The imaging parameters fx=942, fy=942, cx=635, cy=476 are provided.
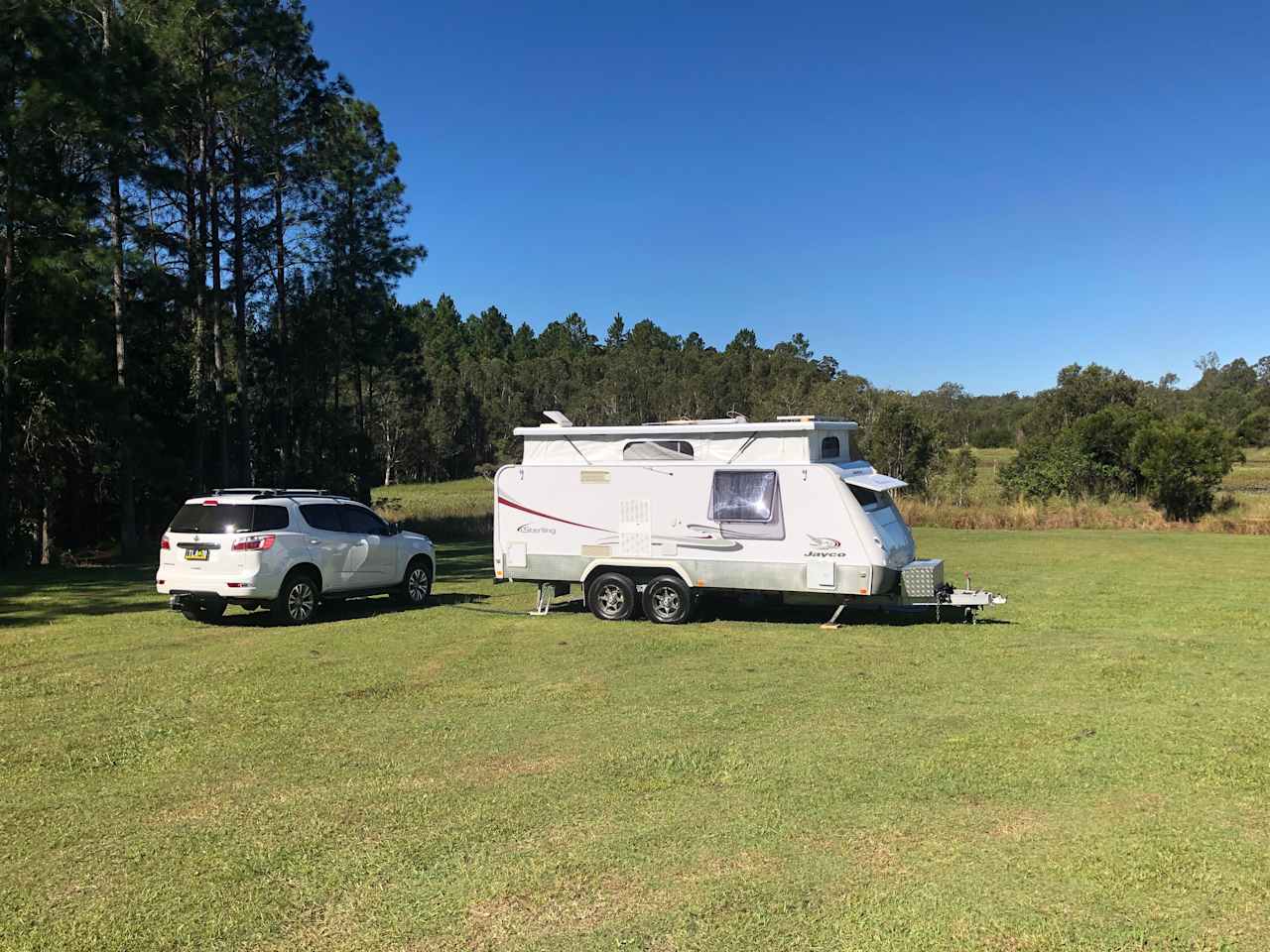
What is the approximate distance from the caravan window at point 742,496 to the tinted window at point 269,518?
589 centimetres

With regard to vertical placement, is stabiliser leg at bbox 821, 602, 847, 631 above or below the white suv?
below

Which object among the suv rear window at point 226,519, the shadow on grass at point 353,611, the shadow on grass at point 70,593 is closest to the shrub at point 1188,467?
the shadow on grass at point 353,611

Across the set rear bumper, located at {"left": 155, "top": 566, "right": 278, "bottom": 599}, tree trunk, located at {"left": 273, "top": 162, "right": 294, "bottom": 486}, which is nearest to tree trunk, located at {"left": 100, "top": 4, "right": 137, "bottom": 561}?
tree trunk, located at {"left": 273, "top": 162, "right": 294, "bottom": 486}

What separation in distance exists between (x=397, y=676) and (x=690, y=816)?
482 cm

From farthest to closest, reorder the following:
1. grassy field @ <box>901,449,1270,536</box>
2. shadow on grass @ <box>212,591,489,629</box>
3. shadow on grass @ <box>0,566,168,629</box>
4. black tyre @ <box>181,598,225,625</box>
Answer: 1. grassy field @ <box>901,449,1270,536</box>
2. shadow on grass @ <box>0,566,168,629</box>
3. shadow on grass @ <box>212,591,489,629</box>
4. black tyre @ <box>181,598,225,625</box>

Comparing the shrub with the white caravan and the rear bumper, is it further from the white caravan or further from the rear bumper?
the rear bumper

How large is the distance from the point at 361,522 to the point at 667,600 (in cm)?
496

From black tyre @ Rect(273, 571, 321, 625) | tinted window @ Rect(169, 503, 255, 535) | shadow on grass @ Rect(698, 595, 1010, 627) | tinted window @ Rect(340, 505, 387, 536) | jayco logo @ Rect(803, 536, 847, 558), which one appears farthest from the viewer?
tinted window @ Rect(340, 505, 387, 536)

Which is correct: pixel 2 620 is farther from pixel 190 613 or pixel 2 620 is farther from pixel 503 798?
pixel 503 798


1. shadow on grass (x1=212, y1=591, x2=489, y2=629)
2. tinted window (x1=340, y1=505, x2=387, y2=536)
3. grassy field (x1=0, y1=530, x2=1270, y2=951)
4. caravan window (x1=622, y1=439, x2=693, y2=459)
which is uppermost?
caravan window (x1=622, y1=439, x2=693, y2=459)

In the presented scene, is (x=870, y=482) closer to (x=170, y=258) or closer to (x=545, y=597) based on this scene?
(x=545, y=597)

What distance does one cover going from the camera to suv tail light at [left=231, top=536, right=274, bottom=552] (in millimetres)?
12430

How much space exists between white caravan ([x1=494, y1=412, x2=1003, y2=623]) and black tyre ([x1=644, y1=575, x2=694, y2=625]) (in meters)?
0.02

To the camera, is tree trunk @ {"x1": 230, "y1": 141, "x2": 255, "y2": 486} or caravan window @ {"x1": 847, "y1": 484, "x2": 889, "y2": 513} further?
tree trunk @ {"x1": 230, "y1": 141, "x2": 255, "y2": 486}
